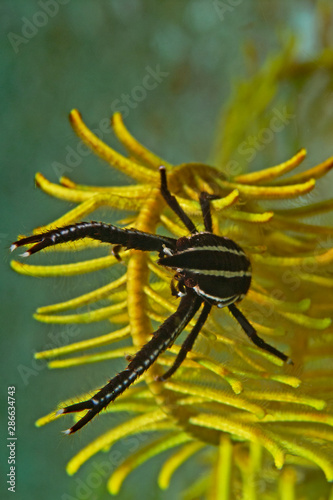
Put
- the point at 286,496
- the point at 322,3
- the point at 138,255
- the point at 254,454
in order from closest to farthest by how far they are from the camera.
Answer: the point at 138,255 < the point at 286,496 < the point at 254,454 < the point at 322,3

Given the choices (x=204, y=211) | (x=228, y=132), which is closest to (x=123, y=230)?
(x=204, y=211)

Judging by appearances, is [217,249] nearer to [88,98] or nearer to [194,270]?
[194,270]

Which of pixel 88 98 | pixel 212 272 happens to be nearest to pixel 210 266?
pixel 212 272

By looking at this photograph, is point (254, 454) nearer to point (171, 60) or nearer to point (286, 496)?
point (286, 496)

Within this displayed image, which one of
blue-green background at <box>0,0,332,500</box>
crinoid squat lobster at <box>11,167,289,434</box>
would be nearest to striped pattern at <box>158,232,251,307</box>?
crinoid squat lobster at <box>11,167,289,434</box>

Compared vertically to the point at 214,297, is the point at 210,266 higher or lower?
higher
